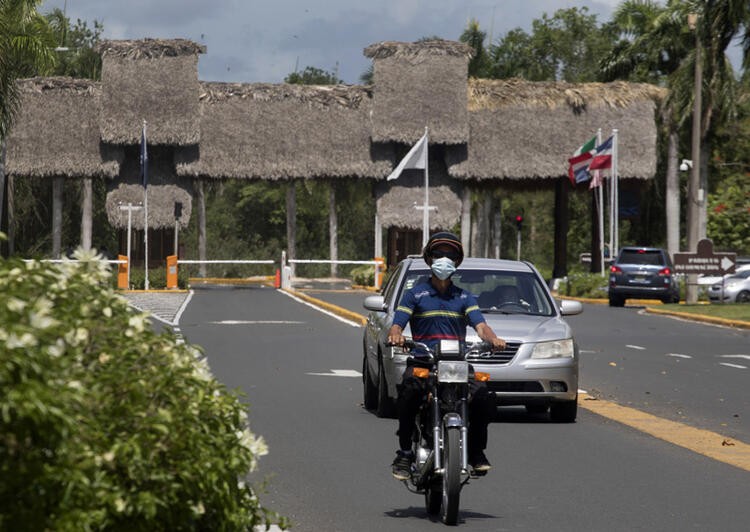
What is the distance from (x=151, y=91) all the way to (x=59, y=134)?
378 centimetres

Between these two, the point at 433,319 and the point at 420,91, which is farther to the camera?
the point at 420,91

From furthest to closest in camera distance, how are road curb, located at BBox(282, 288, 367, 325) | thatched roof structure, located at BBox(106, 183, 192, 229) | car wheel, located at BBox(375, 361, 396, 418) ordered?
thatched roof structure, located at BBox(106, 183, 192, 229)
road curb, located at BBox(282, 288, 367, 325)
car wheel, located at BBox(375, 361, 396, 418)

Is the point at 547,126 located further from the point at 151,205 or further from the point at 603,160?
the point at 151,205

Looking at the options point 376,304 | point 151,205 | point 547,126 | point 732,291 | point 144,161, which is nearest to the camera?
point 376,304

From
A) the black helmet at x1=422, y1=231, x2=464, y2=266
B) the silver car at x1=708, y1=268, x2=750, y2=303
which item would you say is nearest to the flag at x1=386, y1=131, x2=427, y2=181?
the silver car at x1=708, y1=268, x2=750, y2=303

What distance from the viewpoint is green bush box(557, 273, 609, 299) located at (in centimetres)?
5103

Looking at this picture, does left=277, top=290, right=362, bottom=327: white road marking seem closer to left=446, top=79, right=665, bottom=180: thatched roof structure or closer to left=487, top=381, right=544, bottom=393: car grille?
left=446, top=79, right=665, bottom=180: thatched roof structure

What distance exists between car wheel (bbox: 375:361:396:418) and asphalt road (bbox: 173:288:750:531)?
1.10 feet

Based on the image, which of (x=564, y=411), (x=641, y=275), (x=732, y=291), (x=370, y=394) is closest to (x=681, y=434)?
(x=564, y=411)

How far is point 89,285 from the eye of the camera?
589 cm

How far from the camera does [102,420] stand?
518 cm

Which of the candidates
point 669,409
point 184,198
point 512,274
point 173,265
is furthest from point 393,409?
point 184,198

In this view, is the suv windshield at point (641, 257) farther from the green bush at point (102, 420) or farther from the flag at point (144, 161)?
the green bush at point (102, 420)

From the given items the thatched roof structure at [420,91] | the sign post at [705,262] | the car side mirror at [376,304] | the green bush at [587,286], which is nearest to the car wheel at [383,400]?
the car side mirror at [376,304]
